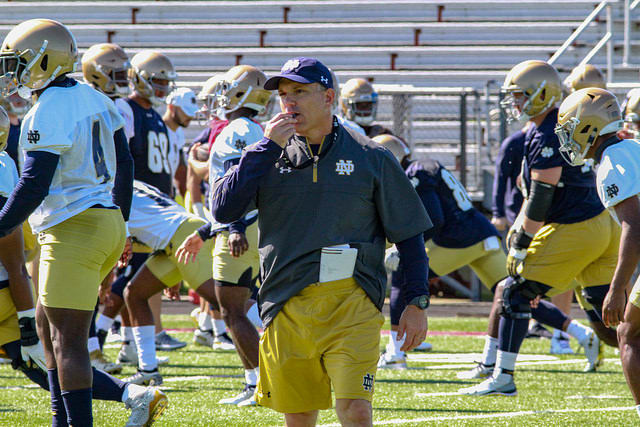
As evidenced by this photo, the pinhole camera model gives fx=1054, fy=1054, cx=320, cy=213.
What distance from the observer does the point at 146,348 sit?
21.9 ft

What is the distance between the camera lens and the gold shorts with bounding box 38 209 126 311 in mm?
4281

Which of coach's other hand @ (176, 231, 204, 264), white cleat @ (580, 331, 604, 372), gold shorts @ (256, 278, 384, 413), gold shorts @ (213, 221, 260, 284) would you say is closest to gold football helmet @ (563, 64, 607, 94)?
white cleat @ (580, 331, 604, 372)

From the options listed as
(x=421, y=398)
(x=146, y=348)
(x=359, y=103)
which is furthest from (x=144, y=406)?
(x=359, y=103)

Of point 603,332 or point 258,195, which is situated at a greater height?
point 258,195

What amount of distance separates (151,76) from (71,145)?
3485mm

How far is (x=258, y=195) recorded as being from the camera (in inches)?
151

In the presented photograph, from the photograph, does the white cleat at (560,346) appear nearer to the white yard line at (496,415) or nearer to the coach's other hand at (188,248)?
the white yard line at (496,415)

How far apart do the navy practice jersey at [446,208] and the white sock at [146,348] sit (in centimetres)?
213

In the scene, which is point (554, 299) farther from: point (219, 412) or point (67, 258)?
point (67, 258)

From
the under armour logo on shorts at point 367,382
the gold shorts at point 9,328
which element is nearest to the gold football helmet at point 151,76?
the gold shorts at point 9,328

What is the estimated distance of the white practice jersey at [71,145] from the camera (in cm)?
420

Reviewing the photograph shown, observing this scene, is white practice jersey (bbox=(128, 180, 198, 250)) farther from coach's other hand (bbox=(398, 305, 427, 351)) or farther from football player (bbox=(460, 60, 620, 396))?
coach's other hand (bbox=(398, 305, 427, 351))

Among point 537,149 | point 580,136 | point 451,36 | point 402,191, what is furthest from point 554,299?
point 451,36

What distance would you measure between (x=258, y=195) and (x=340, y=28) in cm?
1452
